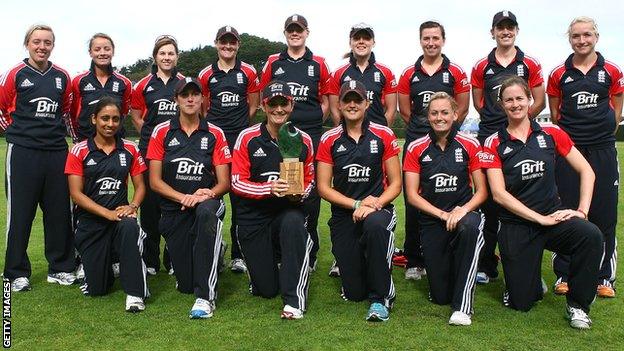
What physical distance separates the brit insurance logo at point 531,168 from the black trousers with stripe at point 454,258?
1.51 ft

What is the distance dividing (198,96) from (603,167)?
11.4 feet

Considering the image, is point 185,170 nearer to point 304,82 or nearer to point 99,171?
point 99,171

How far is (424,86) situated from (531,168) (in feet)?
4.91

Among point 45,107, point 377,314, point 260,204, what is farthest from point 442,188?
point 45,107

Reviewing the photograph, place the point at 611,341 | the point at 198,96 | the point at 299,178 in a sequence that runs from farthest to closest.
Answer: the point at 198,96
the point at 299,178
the point at 611,341

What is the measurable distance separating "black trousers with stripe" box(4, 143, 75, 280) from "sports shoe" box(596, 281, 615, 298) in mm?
4601

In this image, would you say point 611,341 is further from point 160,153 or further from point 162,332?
point 160,153

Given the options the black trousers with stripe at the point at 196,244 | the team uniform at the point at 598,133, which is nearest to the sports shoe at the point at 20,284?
the black trousers with stripe at the point at 196,244

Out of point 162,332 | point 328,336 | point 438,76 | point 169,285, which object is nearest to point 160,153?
point 169,285

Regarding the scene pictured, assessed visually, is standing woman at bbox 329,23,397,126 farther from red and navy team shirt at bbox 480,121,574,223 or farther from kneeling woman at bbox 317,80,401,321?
red and navy team shirt at bbox 480,121,574,223

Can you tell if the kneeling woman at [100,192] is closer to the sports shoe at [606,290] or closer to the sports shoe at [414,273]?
the sports shoe at [414,273]

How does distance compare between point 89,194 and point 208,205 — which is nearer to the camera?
point 208,205

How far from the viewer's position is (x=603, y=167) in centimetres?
530

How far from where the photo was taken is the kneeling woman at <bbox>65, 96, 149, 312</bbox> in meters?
5.23
